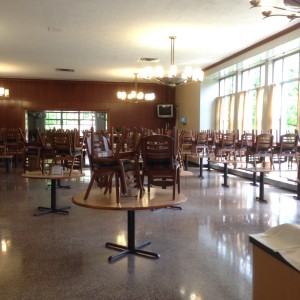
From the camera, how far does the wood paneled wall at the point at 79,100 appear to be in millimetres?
14734

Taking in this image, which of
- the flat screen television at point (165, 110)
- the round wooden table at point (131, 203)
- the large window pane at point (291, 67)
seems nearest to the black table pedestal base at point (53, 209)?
the round wooden table at point (131, 203)

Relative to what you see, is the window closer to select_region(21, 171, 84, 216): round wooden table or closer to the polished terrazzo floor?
the polished terrazzo floor

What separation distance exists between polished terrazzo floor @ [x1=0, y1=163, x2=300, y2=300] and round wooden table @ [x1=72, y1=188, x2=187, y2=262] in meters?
0.09

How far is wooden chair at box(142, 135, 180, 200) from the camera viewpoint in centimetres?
347

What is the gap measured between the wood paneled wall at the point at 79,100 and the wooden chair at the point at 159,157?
39.7 ft

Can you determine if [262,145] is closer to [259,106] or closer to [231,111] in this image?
[259,106]

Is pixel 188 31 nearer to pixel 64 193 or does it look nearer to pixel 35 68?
pixel 64 193

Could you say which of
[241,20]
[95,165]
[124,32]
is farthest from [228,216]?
[124,32]

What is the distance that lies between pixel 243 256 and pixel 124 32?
5.54m

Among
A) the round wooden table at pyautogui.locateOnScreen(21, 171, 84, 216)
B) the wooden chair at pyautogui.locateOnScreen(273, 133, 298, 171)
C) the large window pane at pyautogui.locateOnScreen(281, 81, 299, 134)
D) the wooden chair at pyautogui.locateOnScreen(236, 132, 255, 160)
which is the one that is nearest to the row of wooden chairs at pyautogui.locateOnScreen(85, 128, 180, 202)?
the round wooden table at pyautogui.locateOnScreen(21, 171, 84, 216)

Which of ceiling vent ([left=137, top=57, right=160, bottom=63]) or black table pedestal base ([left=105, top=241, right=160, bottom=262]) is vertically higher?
ceiling vent ([left=137, top=57, right=160, bottom=63])

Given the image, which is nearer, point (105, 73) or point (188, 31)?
point (188, 31)

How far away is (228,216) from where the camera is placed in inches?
198

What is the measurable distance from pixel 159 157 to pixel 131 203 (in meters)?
0.58
